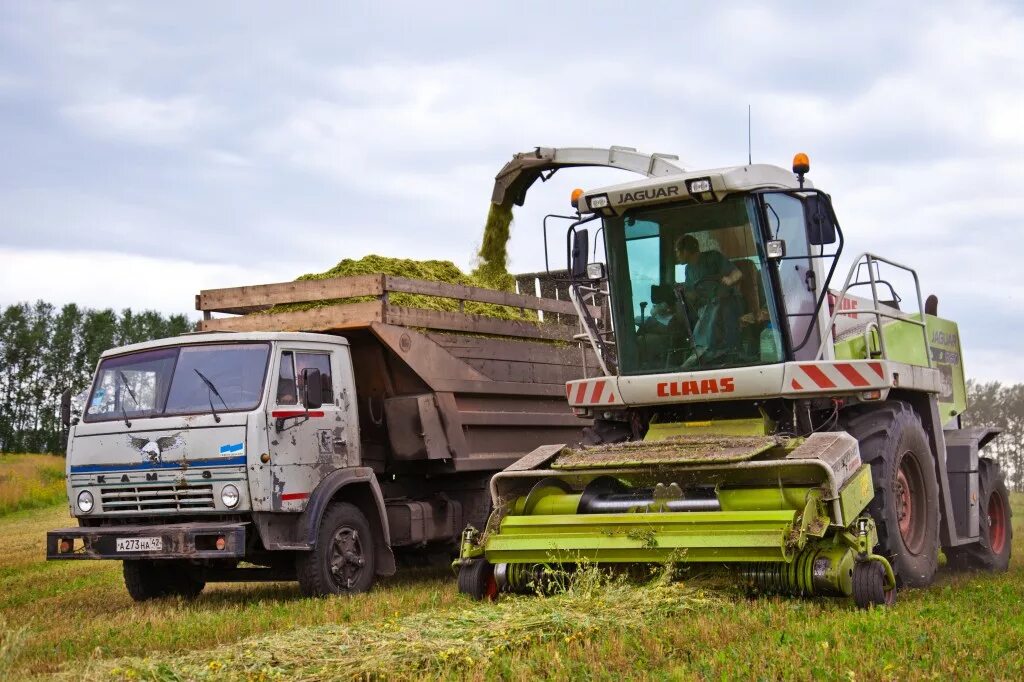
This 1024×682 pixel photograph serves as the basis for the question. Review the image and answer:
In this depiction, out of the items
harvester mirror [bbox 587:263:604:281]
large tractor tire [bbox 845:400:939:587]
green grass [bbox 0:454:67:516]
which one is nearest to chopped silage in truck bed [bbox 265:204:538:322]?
harvester mirror [bbox 587:263:604:281]

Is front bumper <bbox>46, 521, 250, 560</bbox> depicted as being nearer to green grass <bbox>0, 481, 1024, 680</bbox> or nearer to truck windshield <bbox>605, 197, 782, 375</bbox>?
green grass <bbox>0, 481, 1024, 680</bbox>

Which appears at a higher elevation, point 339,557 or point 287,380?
point 287,380

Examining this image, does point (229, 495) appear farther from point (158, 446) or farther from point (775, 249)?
point (775, 249)

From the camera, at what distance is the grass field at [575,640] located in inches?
216

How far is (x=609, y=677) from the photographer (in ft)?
17.7

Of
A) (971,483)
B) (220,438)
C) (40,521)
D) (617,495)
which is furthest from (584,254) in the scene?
(40,521)

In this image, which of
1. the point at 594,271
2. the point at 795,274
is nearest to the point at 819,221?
the point at 795,274

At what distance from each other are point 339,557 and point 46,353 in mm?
64467

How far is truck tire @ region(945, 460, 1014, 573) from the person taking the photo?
11.0 meters

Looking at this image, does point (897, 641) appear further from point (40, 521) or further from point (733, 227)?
point (40, 521)

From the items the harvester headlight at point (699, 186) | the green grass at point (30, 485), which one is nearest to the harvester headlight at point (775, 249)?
the harvester headlight at point (699, 186)

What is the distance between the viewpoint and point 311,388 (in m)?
9.78

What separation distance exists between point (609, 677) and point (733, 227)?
179 inches

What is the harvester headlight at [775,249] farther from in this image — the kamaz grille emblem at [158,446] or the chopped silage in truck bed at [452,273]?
the kamaz grille emblem at [158,446]
